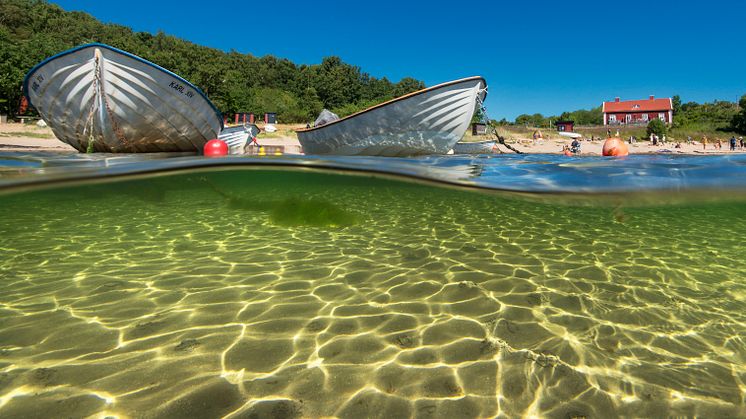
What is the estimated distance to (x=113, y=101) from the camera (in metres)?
9.12

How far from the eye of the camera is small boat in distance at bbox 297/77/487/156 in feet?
35.6

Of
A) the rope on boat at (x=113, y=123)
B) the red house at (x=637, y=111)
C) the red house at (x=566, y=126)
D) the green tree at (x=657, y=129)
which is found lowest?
the rope on boat at (x=113, y=123)

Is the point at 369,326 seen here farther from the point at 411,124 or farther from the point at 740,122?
the point at 740,122

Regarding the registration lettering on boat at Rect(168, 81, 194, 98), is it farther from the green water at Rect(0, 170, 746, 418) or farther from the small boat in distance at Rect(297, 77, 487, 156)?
the green water at Rect(0, 170, 746, 418)

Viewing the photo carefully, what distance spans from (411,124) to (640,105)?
90.8 m

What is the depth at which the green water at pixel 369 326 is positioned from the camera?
7.13ft

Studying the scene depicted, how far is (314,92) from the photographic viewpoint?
80812 mm

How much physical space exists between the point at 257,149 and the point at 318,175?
12573 mm

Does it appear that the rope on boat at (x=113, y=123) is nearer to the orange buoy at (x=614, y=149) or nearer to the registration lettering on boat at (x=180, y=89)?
the registration lettering on boat at (x=180, y=89)

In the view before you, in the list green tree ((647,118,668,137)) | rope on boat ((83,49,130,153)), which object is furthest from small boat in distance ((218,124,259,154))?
green tree ((647,118,668,137))

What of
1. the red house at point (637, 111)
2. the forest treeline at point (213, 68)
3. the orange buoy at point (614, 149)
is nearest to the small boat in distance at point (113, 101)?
the orange buoy at point (614, 149)

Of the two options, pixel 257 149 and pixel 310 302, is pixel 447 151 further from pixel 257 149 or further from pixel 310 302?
pixel 257 149

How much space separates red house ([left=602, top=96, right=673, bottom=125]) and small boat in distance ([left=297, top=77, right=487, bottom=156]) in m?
80.2

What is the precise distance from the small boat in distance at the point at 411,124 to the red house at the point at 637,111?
80.2 meters
